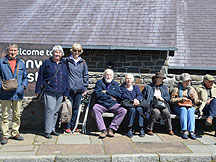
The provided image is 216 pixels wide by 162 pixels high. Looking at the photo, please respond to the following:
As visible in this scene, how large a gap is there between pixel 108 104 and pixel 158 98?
124 centimetres

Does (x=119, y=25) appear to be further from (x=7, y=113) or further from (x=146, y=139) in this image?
(x=7, y=113)

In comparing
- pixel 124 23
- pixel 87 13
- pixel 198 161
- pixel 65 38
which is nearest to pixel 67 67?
pixel 198 161

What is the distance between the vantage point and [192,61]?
8.83 meters

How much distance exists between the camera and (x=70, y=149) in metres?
3.92

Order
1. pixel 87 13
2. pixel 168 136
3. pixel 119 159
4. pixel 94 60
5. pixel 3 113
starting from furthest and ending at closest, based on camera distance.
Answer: pixel 87 13
pixel 94 60
pixel 168 136
pixel 3 113
pixel 119 159

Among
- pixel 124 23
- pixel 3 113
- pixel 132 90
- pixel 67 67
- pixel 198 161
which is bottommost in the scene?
pixel 198 161

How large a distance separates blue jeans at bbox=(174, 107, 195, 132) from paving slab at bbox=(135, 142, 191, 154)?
0.62m

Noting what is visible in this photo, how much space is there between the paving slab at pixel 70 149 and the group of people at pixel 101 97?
22.0 inches

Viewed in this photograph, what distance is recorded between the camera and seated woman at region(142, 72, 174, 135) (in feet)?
16.2

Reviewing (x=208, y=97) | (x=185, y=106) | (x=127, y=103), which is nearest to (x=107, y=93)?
(x=127, y=103)

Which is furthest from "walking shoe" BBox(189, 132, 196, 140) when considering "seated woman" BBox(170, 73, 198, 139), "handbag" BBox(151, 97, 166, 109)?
"handbag" BBox(151, 97, 166, 109)

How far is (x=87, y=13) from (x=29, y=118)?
21.0 feet

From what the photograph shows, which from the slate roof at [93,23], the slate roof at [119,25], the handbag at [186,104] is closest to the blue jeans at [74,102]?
the handbag at [186,104]

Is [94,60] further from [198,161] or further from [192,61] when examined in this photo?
[198,161]
